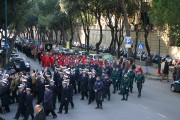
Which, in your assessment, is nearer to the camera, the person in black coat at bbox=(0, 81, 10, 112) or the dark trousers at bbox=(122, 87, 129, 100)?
the person in black coat at bbox=(0, 81, 10, 112)

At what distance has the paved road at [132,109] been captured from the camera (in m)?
17.6

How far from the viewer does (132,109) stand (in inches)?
758

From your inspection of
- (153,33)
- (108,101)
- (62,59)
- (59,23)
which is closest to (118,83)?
(108,101)

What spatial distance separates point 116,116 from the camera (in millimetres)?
17641

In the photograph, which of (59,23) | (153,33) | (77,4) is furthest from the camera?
(59,23)

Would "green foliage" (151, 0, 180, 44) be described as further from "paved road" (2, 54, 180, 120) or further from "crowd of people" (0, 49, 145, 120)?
"paved road" (2, 54, 180, 120)

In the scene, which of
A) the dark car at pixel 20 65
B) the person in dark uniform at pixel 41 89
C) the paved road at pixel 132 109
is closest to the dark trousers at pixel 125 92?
the paved road at pixel 132 109

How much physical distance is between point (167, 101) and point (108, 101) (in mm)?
3134

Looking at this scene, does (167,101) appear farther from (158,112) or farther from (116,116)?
(116,116)

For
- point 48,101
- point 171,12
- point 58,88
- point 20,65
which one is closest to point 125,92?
point 58,88

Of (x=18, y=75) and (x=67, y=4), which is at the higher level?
(x=67, y=4)

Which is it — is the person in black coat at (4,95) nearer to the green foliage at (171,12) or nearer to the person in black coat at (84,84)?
the person in black coat at (84,84)

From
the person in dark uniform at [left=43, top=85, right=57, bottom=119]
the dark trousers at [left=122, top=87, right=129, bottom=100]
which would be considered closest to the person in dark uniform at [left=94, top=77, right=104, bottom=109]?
the dark trousers at [left=122, top=87, right=129, bottom=100]

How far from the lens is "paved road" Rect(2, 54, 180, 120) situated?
17622mm
